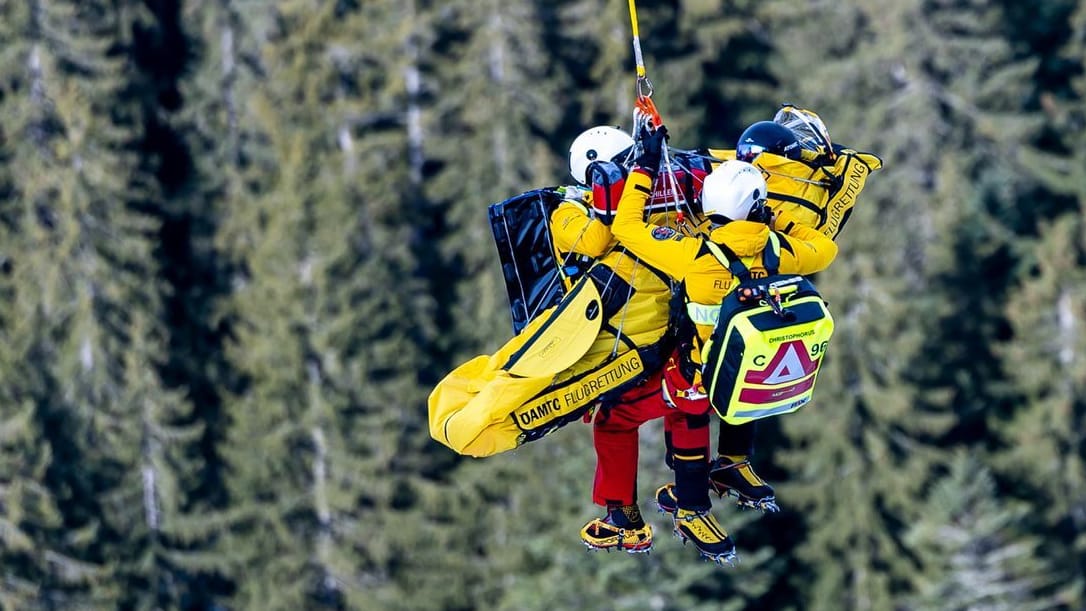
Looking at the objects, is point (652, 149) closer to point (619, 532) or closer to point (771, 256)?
point (771, 256)

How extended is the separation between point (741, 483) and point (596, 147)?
2.58 m

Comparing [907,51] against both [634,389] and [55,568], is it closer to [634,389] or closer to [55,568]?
[55,568]

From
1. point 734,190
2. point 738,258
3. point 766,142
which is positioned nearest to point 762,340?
point 738,258

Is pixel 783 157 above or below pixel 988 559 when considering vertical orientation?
above

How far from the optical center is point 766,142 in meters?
12.3

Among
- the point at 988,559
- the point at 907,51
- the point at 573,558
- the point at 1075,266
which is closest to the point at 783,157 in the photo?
the point at 573,558

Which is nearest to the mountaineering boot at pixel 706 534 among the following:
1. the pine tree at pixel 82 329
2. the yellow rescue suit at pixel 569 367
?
the yellow rescue suit at pixel 569 367

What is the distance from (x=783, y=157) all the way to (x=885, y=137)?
2816 centimetres

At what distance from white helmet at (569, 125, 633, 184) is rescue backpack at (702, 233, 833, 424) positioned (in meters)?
0.99

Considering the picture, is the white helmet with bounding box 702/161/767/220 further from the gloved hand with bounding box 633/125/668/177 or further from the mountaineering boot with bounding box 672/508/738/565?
the mountaineering boot with bounding box 672/508/738/565

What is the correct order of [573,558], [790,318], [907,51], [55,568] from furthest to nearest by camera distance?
[907,51], [55,568], [573,558], [790,318]

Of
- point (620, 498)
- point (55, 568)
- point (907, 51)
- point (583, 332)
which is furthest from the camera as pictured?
point (907, 51)

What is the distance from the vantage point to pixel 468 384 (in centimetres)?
1239

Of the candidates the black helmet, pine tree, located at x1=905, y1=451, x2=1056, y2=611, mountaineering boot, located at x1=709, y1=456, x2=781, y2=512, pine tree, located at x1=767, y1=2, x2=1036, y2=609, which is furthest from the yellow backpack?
pine tree, located at x1=905, y1=451, x2=1056, y2=611
